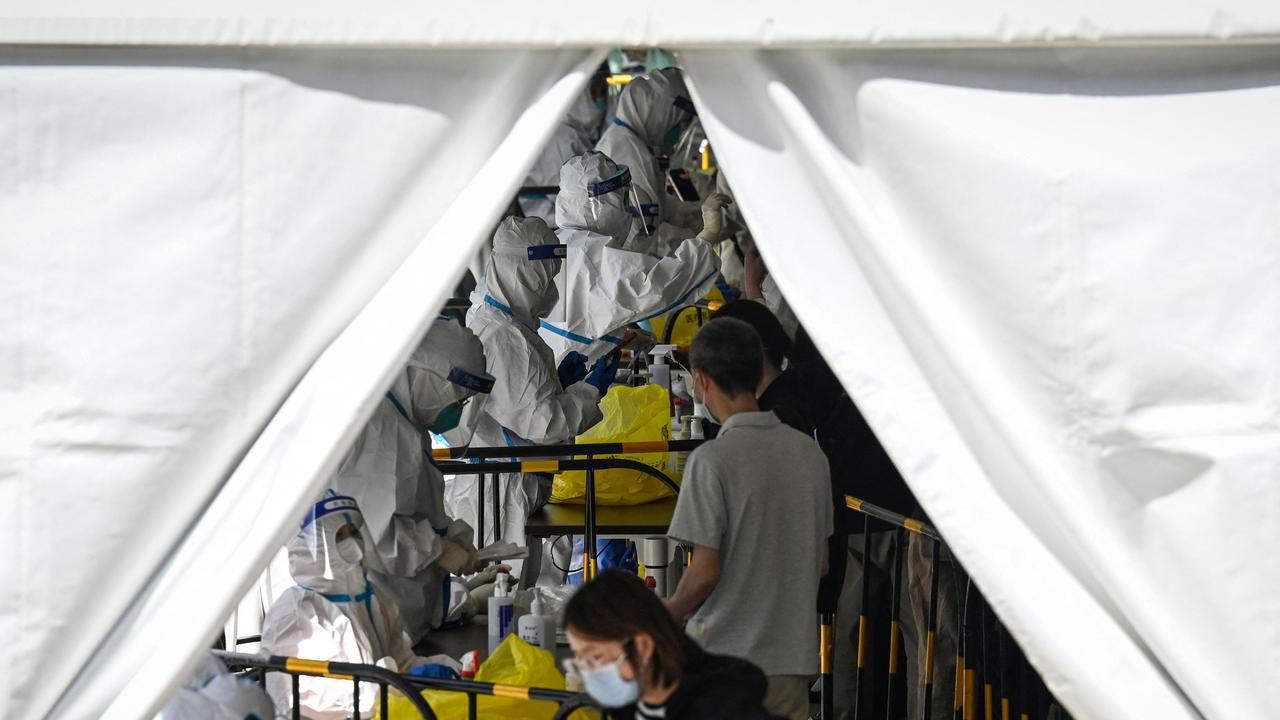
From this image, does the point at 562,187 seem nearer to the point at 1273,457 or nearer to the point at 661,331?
the point at 661,331

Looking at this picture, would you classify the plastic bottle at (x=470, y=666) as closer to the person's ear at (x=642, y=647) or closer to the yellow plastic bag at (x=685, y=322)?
the person's ear at (x=642, y=647)

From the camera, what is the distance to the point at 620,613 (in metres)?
2.61

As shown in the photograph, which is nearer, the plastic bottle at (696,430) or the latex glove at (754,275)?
the plastic bottle at (696,430)

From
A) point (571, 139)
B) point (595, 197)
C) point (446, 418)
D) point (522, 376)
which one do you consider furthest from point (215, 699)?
point (571, 139)

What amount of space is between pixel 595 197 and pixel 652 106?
211 centimetres

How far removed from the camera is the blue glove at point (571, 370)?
6.65 meters

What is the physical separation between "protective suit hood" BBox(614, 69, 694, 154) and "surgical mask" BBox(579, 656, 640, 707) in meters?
7.64

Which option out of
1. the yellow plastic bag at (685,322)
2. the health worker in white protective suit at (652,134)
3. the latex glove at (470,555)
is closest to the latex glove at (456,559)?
the latex glove at (470,555)

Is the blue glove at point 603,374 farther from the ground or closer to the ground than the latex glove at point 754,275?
closer to the ground

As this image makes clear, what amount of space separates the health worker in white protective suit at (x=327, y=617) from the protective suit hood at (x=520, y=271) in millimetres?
2699

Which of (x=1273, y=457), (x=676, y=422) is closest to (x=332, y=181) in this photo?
(x=1273, y=457)

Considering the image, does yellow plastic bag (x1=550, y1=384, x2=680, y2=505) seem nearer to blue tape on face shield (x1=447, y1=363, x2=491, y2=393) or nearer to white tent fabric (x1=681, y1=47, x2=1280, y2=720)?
blue tape on face shield (x1=447, y1=363, x2=491, y2=393)

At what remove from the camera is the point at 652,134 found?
10.1 m

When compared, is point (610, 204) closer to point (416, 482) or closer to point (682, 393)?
point (682, 393)
